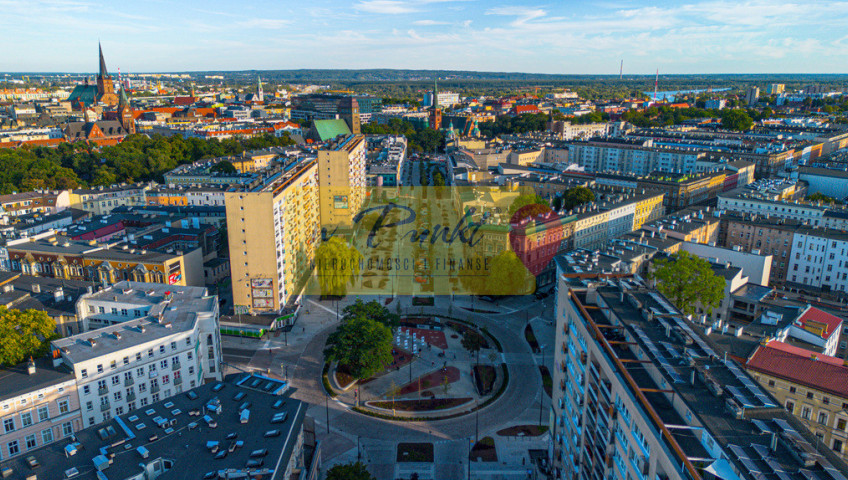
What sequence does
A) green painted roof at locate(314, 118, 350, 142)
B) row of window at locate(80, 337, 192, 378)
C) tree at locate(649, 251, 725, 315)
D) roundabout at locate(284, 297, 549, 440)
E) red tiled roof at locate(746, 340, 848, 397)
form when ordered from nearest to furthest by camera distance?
red tiled roof at locate(746, 340, 848, 397)
row of window at locate(80, 337, 192, 378)
roundabout at locate(284, 297, 549, 440)
tree at locate(649, 251, 725, 315)
green painted roof at locate(314, 118, 350, 142)

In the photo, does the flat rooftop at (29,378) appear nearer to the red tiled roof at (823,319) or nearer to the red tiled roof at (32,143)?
the red tiled roof at (823,319)

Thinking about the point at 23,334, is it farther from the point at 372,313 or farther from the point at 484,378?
the point at 484,378

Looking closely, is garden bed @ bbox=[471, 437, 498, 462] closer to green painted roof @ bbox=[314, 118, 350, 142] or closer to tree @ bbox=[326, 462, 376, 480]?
tree @ bbox=[326, 462, 376, 480]

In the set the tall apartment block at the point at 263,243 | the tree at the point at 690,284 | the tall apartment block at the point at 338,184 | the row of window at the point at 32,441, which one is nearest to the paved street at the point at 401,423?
the tall apartment block at the point at 263,243

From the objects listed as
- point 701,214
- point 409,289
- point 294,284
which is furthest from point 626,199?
point 294,284

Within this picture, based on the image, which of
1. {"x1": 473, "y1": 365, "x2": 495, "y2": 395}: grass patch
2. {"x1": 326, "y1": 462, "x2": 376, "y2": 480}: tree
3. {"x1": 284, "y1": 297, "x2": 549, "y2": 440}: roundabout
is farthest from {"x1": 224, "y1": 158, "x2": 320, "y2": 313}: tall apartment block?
{"x1": 326, "y1": 462, "x2": 376, "y2": 480}: tree

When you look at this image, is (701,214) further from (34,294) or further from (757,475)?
(34,294)
